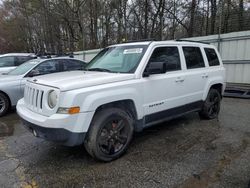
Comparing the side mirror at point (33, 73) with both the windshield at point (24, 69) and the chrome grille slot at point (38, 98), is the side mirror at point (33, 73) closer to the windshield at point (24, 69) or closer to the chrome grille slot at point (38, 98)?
the windshield at point (24, 69)

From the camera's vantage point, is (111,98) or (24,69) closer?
(111,98)

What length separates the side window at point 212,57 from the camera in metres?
5.18

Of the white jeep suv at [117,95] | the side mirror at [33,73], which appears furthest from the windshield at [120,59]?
the side mirror at [33,73]

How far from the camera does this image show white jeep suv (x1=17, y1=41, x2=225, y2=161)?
2.91m

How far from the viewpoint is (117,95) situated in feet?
10.7

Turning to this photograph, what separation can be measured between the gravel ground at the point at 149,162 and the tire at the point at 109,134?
17cm

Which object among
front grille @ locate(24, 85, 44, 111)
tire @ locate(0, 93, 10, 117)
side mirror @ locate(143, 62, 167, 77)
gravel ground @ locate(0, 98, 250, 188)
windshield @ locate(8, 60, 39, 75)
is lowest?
gravel ground @ locate(0, 98, 250, 188)

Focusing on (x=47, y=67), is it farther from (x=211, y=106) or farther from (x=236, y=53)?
(x=236, y=53)

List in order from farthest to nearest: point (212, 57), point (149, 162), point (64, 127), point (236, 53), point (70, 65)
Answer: point (236, 53), point (70, 65), point (212, 57), point (149, 162), point (64, 127)

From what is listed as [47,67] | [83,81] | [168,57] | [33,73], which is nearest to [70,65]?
[47,67]

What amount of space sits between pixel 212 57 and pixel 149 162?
10.8 feet

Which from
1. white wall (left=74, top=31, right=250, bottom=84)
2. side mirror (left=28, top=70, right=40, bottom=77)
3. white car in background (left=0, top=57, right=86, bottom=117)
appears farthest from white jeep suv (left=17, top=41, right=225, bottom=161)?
white wall (left=74, top=31, right=250, bottom=84)

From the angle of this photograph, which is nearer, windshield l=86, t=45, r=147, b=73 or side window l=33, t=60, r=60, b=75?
windshield l=86, t=45, r=147, b=73

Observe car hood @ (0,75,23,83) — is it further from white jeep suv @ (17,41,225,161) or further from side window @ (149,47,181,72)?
side window @ (149,47,181,72)
